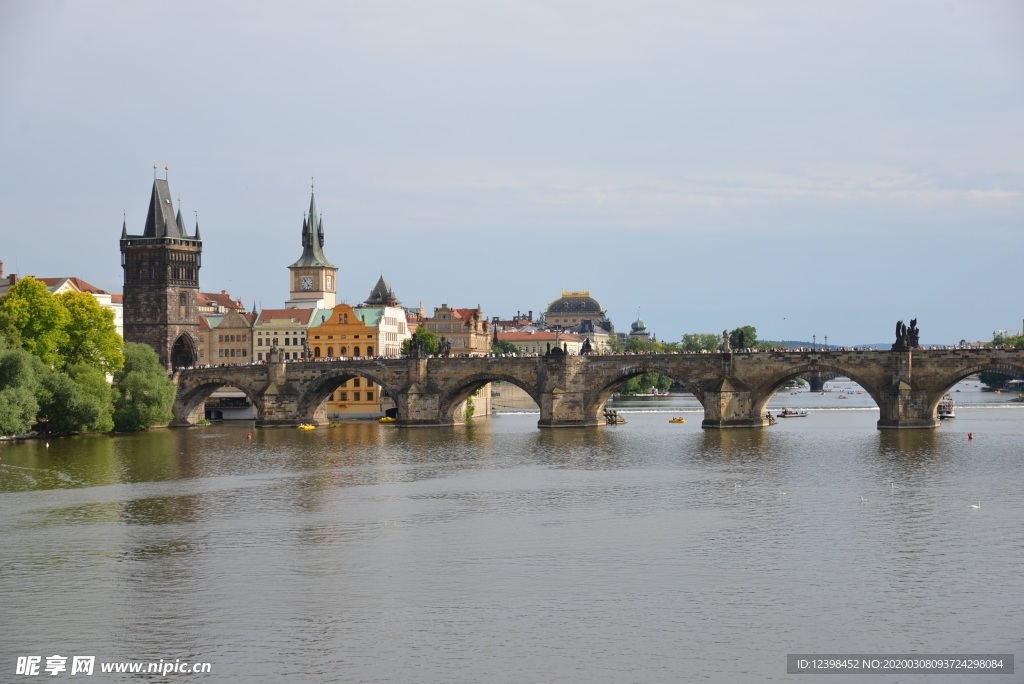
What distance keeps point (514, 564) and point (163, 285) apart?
99.3 m

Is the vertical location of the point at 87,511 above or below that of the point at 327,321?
below

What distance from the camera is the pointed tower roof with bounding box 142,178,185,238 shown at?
453 ft

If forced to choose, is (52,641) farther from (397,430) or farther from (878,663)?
(397,430)

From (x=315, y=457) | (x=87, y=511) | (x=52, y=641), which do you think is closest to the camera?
(x=52, y=641)

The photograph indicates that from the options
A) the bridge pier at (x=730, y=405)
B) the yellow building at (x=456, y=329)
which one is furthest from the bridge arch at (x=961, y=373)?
the yellow building at (x=456, y=329)

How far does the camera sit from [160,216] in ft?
455

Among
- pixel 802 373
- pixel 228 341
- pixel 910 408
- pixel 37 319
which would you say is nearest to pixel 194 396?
pixel 37 319

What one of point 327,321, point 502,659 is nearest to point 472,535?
point 502,659

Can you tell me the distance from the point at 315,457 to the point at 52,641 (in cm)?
Result: 4672

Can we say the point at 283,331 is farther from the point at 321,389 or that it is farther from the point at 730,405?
the point at 730,405

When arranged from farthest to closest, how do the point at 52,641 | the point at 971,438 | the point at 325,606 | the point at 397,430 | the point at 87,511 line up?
1. the point at 397,430
2. the point at 971,438
3. the point at 87,511
4. the point at 325,606
5. the point at 52,641

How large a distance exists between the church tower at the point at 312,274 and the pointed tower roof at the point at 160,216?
61.6ft

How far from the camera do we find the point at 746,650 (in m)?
33.6

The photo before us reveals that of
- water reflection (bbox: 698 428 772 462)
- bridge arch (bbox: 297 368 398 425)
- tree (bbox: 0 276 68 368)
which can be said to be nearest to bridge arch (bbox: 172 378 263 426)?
bridge arch (bbox: 297 368 398 425)
